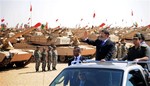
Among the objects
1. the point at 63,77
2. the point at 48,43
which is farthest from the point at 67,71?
the point at 48,43

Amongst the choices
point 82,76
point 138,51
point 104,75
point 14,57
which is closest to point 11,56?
point 14,57

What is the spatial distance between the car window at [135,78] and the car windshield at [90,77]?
224 millimetres

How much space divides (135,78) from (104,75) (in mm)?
610

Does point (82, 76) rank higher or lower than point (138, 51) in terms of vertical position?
lower

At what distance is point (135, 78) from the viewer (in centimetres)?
538

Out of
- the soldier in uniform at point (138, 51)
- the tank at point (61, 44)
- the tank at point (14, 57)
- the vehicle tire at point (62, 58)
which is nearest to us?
the soldier in uniform at point (138, 51)

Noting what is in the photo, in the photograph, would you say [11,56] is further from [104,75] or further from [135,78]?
[104,75]

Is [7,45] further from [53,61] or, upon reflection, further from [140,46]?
[140,46]

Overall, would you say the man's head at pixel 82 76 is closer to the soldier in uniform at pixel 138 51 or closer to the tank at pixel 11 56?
the soldier in uniform at pixel 138 51

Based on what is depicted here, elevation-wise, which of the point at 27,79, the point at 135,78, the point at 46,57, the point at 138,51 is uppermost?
the point at 138,51

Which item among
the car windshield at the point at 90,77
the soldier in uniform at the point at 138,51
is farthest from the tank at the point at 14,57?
the car windshield at the point at 90,77

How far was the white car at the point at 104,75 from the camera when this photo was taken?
498 centimetres

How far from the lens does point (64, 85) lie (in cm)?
531

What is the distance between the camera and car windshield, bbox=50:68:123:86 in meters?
4.99
